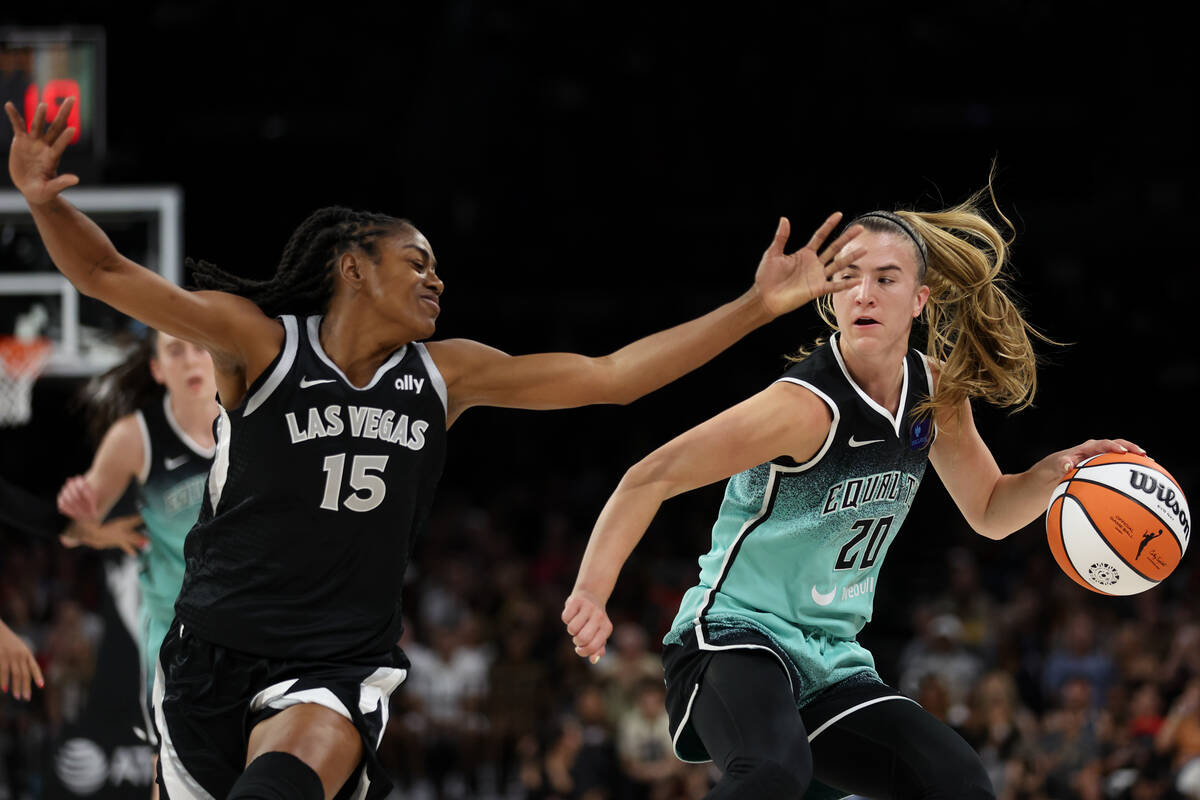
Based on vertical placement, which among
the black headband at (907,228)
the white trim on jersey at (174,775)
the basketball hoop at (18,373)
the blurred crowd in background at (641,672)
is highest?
the black headband at (907,228)

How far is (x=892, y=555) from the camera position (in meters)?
13.4

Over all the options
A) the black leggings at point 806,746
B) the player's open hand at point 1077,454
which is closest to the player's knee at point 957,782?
the black leggings at point 806,746

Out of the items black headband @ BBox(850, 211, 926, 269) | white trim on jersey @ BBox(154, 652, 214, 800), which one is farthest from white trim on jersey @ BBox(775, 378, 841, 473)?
white trim on jersey @ BBox(154, 652, 214, 800)

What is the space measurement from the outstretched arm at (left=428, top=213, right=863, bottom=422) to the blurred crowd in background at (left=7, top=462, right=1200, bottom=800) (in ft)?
19.6

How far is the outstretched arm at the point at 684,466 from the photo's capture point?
3.73 meters

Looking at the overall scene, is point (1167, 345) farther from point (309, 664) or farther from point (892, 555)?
point (309, 664)

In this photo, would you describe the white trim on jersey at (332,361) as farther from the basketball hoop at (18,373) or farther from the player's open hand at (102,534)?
the basketball hoop at (18,373)

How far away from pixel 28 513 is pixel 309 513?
2.03 meters

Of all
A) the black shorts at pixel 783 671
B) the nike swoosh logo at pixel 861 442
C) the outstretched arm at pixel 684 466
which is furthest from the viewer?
the nike swoosh logo at pixel 861 442

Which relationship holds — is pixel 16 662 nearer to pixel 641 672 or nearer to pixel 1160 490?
pixel 1160 490

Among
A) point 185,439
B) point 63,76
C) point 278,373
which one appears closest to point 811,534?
point 278,373

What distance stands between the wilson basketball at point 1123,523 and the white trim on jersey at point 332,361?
199 centimetres

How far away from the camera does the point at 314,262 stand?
4.12m

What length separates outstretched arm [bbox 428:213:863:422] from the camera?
3848 mm
